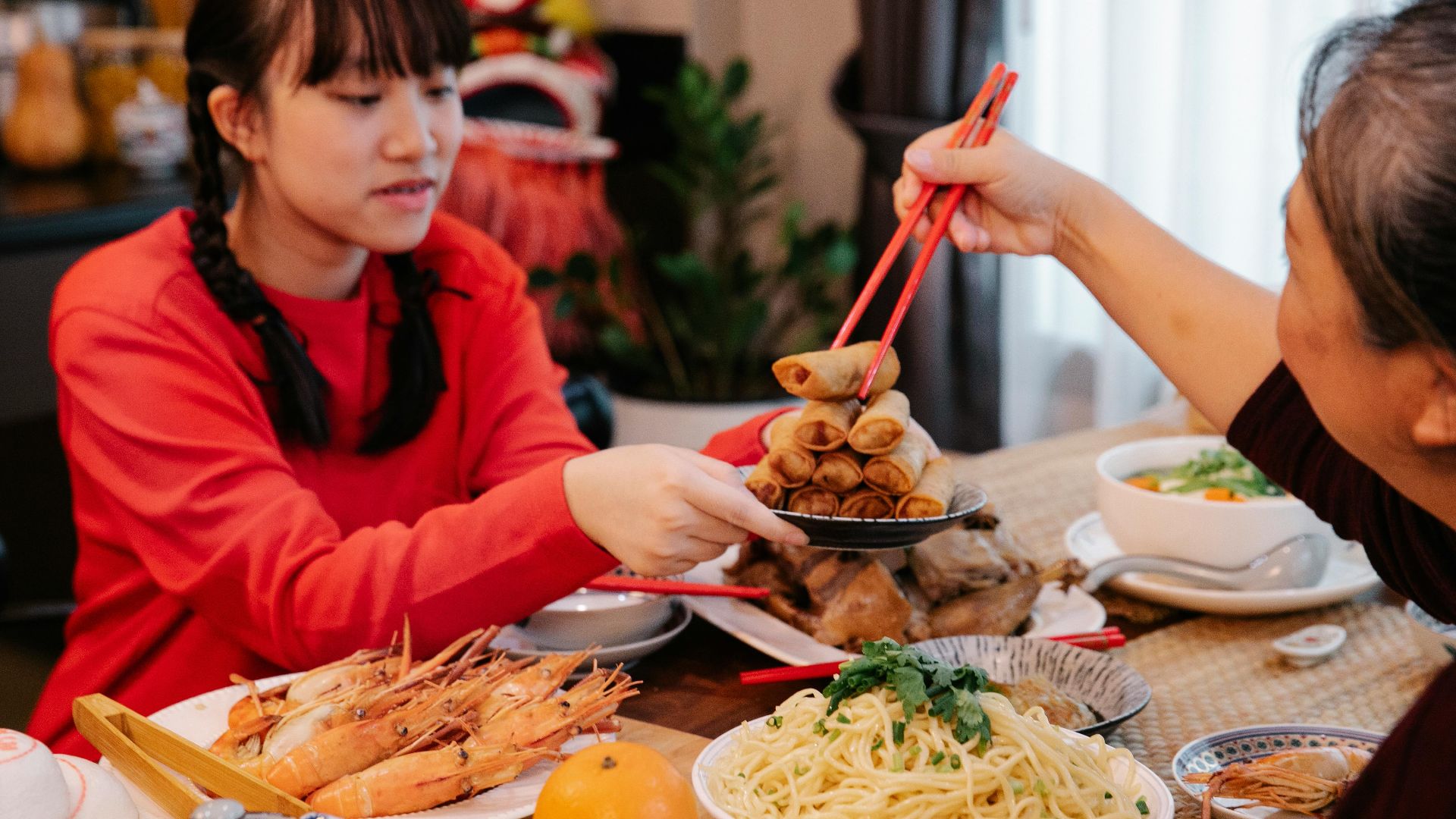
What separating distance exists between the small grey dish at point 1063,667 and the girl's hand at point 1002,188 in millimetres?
431

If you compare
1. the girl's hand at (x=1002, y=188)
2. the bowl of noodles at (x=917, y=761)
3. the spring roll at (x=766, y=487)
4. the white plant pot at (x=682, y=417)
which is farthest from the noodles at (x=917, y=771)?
the white plant pot at (x=682, y=417)

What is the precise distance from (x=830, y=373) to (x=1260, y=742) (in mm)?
476

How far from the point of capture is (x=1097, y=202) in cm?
144

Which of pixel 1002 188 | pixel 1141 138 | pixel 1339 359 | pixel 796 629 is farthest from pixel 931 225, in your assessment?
pixel 1141 138

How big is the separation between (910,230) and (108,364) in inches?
33.4

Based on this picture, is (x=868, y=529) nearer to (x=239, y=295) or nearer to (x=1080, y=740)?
(x=1080, y=740)

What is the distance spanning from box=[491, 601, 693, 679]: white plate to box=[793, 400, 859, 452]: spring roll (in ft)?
0.90

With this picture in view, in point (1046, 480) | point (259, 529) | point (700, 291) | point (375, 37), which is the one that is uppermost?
point (375, 37)

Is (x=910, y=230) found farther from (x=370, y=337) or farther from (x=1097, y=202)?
(x=370, y=337)

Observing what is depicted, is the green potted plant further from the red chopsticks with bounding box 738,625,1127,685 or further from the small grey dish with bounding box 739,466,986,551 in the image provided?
the small grey dish with bounding box 739,466,986,551

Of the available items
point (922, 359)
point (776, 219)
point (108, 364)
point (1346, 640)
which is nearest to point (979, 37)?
point (922, 359)

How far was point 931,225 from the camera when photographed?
4.94ft

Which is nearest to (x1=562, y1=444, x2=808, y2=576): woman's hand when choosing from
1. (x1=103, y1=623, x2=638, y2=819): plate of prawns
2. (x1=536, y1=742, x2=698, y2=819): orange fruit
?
(x1=103, y1=623, x2=638, y2=819): plate of prawns

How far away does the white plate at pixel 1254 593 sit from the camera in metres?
1.45
